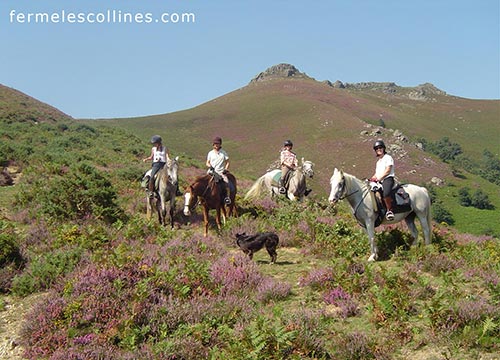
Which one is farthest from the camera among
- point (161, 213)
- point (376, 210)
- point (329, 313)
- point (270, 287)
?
point (161, 213)

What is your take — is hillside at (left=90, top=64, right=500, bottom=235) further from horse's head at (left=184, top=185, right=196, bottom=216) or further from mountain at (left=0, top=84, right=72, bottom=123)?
horse's head at (left=184, top=185, right=196, bottom=216)

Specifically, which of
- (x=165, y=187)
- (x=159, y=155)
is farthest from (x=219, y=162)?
(x=159, y=155)

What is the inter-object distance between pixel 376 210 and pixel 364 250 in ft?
3.53

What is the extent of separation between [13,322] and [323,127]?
A: 79361 mm

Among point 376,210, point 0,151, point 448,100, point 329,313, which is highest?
point 448,100

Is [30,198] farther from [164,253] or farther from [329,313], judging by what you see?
[329,313]

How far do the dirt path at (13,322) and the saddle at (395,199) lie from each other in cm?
744

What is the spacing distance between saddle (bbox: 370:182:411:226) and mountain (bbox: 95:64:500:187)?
1795 inches

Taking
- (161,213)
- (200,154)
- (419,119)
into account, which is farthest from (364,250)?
(419,119)

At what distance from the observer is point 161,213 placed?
14883 millimetres

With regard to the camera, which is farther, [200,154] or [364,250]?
[200,154]

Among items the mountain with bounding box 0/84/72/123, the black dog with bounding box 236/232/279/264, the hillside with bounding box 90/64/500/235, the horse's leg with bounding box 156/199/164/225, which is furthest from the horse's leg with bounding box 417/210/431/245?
the mountain with bounding box 0/84/72/123

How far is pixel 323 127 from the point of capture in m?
83.4

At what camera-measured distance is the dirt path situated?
6.42m
